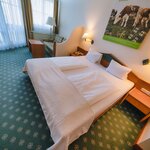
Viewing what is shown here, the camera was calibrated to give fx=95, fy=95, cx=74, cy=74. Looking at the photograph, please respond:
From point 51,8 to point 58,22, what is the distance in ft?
1.86

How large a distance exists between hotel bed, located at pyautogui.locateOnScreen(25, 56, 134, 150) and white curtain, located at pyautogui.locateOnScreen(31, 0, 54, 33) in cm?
267

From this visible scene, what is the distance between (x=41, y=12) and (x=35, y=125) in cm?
409

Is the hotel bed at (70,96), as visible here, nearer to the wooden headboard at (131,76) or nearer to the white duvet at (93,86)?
the white duvet at (93,86)

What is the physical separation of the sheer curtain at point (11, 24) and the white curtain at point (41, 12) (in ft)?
1.66

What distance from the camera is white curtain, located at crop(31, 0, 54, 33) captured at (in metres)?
3.63

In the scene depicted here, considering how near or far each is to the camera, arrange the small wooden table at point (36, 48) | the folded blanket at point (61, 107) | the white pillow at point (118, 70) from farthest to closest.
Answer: the small wooden table at point (36, 48) → the white pillow at point (118, 70) → the folded blanket at point (61, 107)

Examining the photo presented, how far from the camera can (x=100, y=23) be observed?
268 centimetres

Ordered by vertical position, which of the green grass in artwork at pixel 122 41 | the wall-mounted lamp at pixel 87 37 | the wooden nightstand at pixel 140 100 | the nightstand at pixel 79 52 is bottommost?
the wooden nightstand at pixel 140 100

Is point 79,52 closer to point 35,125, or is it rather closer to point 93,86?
point 93,86

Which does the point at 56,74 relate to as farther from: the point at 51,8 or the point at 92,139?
the point at 51,8

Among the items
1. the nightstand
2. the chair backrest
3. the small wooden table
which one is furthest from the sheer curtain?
the nightstand

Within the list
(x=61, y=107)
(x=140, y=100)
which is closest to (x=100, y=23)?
(x=140, y=100)

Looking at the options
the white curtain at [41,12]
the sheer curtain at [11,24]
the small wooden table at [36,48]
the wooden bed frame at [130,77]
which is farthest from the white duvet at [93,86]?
the white curtain at [41,12]

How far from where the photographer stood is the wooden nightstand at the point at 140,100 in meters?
1.82
